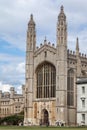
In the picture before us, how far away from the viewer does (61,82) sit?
321ft

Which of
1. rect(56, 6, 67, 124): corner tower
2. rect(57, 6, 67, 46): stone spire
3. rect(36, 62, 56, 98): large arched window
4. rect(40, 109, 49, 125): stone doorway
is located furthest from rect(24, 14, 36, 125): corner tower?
rect(57, 6, 67, 46): stone spire

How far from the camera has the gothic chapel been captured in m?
98.1

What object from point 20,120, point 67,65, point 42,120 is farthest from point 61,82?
point 20,120

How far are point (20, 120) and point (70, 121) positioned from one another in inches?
769

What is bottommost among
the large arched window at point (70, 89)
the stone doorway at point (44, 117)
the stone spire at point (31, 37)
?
the stone doorway at point (44, 117)

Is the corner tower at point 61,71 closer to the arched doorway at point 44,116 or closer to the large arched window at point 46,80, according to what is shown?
the large arched window at point 46,80

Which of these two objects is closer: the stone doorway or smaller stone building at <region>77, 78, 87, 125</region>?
smaller stone building at <region>77, 78, 87, 125</region>

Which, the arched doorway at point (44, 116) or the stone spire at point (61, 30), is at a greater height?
the stone spire at point (61, 30)

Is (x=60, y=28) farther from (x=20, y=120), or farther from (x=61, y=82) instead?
(x=20, y=120)

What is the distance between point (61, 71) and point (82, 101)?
7430 millimetres

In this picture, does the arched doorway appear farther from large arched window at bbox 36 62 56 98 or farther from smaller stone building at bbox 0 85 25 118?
smaller stone building at bbox 0 85 25 118

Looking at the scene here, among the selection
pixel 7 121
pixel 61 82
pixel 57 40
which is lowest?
pixel 7 121

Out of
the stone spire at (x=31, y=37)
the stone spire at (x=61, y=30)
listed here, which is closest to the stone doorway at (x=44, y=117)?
the stone spire at (x=31, y=37)

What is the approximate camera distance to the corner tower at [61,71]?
319 feet
